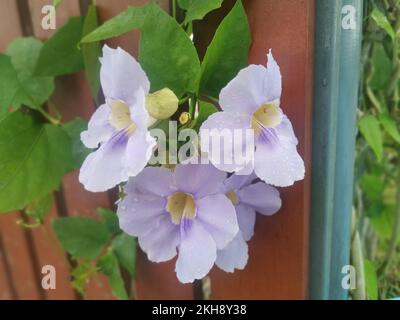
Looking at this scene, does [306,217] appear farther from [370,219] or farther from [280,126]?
[370,219]

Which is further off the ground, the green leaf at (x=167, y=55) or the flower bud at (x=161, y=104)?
the green leaf at (x=167, y=55)

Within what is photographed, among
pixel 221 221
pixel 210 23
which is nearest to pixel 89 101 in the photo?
pixel 210 23

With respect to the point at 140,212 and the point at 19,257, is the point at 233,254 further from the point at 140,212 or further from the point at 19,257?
the point at 19,257

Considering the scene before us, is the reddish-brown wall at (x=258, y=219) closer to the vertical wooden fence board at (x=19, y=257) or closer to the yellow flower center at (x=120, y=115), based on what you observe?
the vertical wooden fence board at (x=19, y=257)

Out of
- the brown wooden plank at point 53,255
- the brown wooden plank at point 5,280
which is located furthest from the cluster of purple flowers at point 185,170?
the brown wooden plank at point 5,280

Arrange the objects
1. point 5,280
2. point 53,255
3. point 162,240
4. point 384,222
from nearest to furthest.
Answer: point 162,240 → point 384,222 → point 53,255 → point 5,280

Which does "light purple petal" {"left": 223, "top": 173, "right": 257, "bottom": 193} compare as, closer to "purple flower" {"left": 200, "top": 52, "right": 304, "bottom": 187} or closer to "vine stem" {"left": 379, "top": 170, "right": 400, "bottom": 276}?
"purple flower" {"left": 200, "top": 52, "right": 304, "bottom": 187}

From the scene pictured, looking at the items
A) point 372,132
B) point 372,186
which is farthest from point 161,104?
point 372,186

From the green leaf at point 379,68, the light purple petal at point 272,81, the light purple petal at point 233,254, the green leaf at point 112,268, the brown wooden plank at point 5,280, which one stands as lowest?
the brown wooden plank at point 5,280
